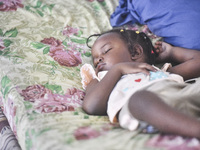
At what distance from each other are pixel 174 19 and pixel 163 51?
7.7 inches

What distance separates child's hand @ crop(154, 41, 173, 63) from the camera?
150 centimetres

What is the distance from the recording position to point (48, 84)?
116 cm

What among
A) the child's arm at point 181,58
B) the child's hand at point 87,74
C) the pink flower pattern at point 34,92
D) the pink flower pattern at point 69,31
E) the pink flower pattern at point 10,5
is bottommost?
the child's arm at point 181,58

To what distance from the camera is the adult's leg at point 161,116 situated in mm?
765

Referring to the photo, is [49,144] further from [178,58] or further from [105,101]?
[178,58]

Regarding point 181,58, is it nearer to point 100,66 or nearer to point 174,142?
point 100,66

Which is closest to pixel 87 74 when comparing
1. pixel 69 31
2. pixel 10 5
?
pixel 69 31

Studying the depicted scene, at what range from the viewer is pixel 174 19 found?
4.96ft

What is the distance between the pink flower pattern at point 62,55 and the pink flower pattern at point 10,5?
39 centimetres

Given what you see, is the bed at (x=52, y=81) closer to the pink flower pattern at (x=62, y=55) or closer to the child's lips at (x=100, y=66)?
the pink flower pattern at (x=62, y=55)

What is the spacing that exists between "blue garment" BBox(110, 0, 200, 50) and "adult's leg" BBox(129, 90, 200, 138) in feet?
2.48

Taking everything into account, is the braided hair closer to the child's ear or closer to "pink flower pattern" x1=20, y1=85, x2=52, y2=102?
the child's ear

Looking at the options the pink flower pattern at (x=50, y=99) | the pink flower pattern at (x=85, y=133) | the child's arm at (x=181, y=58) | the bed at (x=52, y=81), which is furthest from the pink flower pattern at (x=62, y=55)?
the pink flower pattern at (x=85, y=133)

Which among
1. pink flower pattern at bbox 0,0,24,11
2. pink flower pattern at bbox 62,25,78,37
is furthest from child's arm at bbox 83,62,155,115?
pink flower pattern at bbox 0,0,24,11
